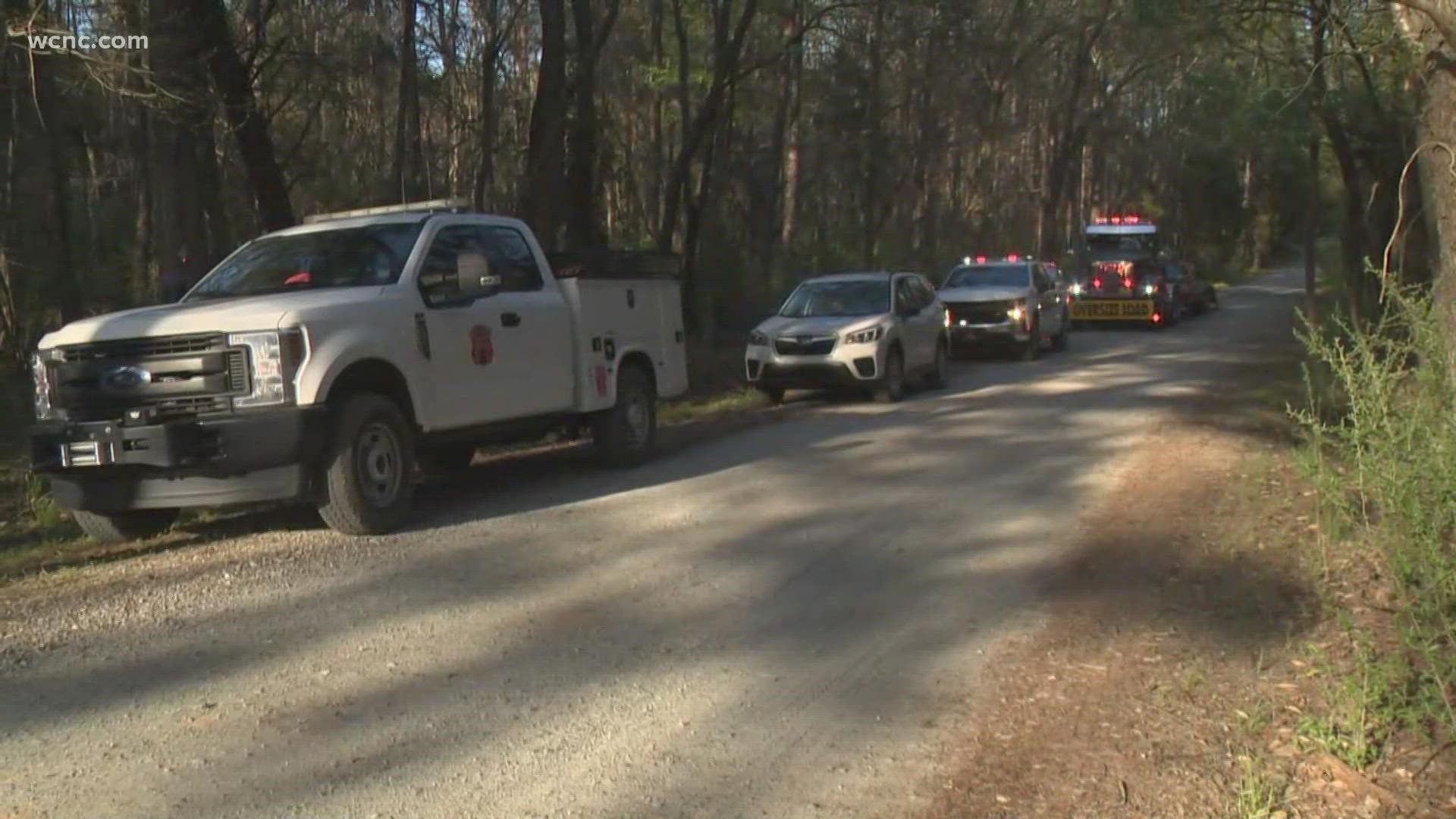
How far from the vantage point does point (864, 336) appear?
56.9 ft

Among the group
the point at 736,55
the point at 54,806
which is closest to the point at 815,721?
the point at 54,806

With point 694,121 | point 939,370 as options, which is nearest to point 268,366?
point 939,370

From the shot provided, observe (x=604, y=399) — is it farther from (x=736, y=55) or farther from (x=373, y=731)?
(x=736, y=55)

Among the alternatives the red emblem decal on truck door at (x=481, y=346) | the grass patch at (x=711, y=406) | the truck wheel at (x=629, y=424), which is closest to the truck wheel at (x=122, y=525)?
the red emblem decal on truck door at (x=481, y=346)

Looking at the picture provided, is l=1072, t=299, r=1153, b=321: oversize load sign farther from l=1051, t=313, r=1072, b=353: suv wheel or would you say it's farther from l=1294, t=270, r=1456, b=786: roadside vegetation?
l=1294, t=270, r=1456, b=786: roadside vegetation

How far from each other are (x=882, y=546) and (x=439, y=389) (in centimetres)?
325

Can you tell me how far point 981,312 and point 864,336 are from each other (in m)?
7.57

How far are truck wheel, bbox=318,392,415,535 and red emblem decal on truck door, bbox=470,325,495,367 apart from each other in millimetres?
905

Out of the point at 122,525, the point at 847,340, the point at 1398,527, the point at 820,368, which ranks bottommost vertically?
the point at 122,525

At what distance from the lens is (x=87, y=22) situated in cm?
1599

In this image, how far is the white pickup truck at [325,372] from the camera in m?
8.38

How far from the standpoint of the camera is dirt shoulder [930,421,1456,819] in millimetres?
5121

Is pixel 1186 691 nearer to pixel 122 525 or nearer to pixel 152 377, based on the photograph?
pixel 152 377

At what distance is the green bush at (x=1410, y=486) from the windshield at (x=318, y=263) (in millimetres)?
6035
